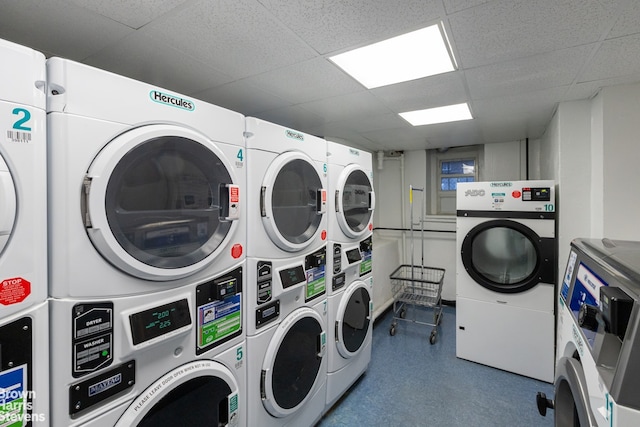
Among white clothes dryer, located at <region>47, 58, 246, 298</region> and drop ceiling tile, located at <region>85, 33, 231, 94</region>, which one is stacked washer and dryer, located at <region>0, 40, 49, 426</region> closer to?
white clothes dryer, located at <region>47, 58, 246, 298</region>

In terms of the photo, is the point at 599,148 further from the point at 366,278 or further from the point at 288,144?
the point at 288,144

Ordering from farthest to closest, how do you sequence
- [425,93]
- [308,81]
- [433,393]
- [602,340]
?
[433,393] → [425,93] → [308,81] → [602,340]

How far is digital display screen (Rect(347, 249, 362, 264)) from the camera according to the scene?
6.97 ft

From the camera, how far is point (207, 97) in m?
2.15

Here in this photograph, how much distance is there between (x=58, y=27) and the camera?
1.25m

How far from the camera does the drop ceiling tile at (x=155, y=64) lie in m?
1.42

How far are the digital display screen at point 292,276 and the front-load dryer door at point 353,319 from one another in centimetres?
57

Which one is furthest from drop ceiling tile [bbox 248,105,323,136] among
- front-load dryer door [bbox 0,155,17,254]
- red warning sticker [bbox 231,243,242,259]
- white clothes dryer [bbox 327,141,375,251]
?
front-load dryer door [bbox 0,155,17,254]

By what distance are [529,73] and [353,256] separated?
159 cm

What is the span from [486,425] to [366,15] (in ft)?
8.40

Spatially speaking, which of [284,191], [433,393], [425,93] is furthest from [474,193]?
[284,191]

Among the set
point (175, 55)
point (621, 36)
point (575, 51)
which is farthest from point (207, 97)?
point (621, 36)

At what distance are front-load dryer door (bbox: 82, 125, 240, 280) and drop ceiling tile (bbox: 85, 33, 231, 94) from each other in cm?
74

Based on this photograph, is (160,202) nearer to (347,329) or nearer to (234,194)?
(234,194)
